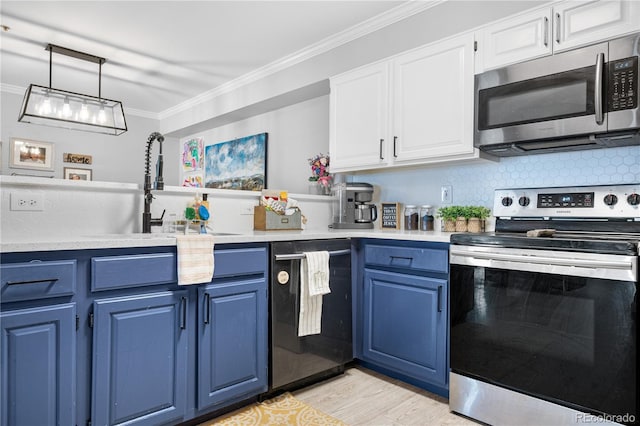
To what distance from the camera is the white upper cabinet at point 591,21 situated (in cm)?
186

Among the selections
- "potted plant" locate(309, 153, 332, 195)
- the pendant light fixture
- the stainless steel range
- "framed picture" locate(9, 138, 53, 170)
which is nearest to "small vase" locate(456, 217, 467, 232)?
the stainless steel range

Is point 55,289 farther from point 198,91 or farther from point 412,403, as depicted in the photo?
point 198,91

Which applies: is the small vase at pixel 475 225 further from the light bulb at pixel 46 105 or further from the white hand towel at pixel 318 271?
the light bulb at pixel 46 105

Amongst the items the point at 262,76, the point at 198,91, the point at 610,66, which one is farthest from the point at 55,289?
the point at 198,91

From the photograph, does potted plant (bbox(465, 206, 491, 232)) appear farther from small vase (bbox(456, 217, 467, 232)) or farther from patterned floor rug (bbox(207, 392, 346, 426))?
patterned floor rug (bbox(207, 392, 346, 426))

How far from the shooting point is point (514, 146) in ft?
7.36

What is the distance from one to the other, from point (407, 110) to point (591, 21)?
3.46 feet

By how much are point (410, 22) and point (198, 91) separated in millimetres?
2855

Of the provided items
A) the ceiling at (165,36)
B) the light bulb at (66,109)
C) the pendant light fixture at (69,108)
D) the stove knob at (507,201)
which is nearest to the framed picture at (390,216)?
the stove knob at (507,201)

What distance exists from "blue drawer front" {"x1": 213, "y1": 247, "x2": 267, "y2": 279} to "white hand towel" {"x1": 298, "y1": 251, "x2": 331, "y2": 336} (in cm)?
26

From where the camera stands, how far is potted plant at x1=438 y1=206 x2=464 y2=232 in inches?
100

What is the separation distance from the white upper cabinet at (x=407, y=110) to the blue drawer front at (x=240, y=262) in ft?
3.86

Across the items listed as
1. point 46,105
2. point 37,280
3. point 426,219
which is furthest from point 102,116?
point 426,219

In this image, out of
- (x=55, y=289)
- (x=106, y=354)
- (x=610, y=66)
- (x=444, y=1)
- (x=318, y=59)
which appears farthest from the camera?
(x=318, y=59)
